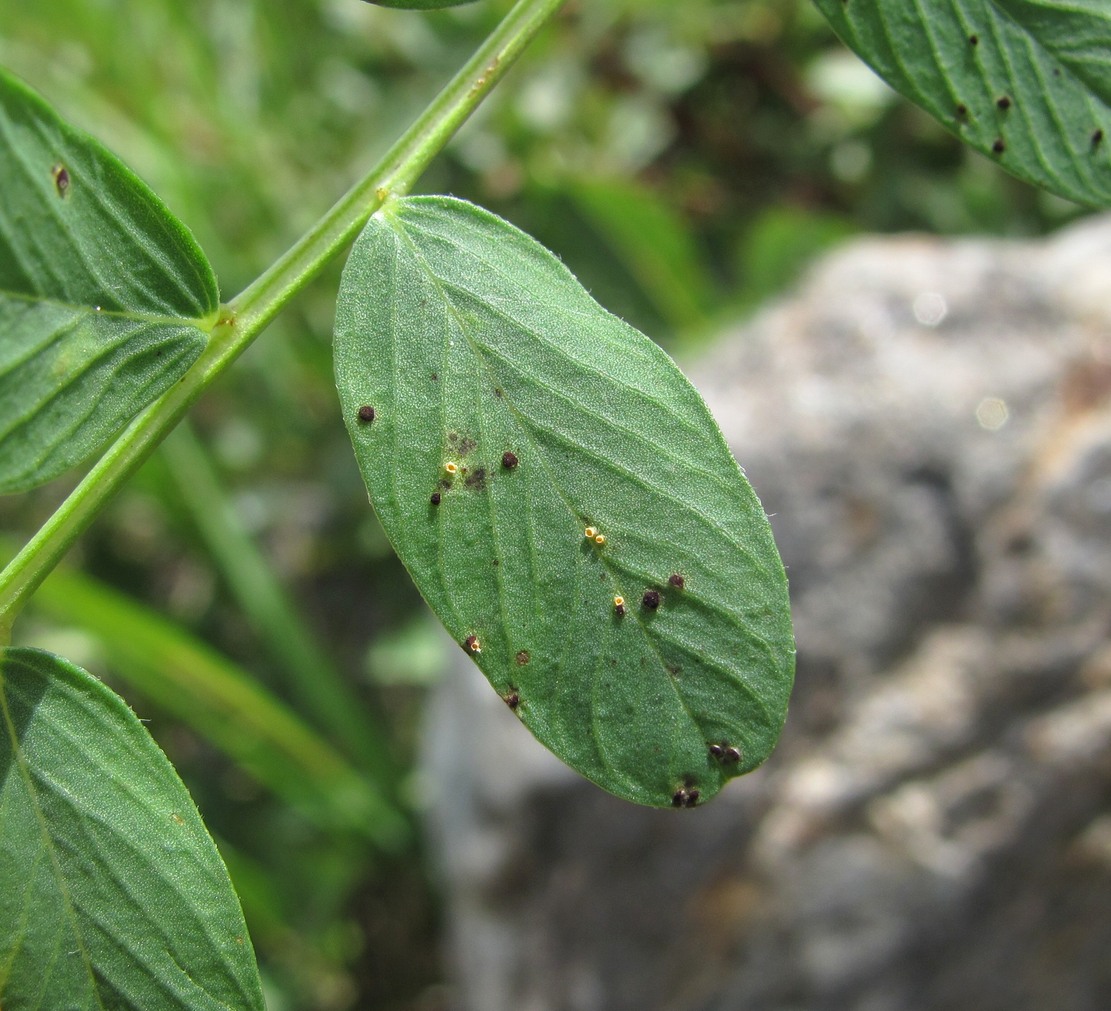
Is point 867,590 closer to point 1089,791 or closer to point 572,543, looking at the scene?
point 1089,791

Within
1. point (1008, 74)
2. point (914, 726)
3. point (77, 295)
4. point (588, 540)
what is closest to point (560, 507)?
point (588, 540)

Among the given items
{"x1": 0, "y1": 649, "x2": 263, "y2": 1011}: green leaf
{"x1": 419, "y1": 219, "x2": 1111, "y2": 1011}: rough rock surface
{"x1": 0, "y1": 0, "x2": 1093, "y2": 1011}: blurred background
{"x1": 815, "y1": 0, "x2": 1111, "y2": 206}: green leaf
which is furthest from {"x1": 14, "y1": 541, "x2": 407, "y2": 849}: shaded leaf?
{"x1": 815, "y1": 0, "x2": 1111, "y2": 206}: green leaf

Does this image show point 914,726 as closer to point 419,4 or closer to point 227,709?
point 227,709

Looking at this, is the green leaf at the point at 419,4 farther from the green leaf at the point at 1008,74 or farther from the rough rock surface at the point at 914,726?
the rough rock surface at the point at 914,726

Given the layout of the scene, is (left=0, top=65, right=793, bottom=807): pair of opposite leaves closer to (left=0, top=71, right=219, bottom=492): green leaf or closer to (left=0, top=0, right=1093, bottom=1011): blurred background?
(left=0, top=71, right=219, bottom=492): green leaf

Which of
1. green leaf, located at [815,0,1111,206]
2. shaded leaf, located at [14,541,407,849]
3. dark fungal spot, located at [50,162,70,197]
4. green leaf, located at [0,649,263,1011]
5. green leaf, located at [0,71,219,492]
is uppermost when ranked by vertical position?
green leaf, located at [815,0,1111,206]

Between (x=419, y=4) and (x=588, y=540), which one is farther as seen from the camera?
(x=419, y=4)
